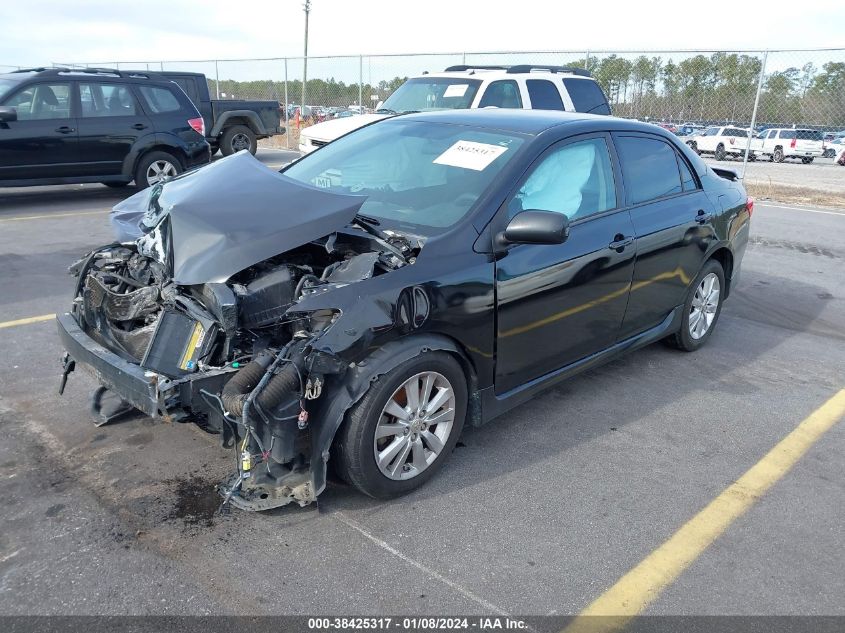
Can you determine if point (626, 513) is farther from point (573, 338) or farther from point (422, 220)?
point (422, 220)

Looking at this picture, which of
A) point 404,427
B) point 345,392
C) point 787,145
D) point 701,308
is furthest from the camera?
point 787,145

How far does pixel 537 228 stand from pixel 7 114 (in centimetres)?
898

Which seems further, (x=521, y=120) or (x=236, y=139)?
(x=236, y=139)

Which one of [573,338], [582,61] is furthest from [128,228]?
[582,61]

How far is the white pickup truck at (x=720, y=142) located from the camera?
27234mm

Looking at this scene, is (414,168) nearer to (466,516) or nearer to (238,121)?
(466,516)

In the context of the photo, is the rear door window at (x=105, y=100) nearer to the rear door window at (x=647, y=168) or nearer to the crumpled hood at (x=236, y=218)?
the crumpled hood at (x=236, y=218)

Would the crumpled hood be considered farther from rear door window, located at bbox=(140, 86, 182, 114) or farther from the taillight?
the taillight

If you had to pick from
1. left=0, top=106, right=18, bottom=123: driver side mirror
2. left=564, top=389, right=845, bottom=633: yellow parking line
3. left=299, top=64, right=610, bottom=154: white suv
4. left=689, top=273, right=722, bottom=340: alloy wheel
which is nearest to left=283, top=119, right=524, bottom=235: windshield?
left=564, top=389, right=845, bottom=633: yellow parking line

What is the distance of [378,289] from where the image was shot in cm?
303

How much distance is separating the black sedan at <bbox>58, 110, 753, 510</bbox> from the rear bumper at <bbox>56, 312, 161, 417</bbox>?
1cm

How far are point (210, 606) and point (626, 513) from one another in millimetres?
1892

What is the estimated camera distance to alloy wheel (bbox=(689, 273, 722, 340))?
5234 mm

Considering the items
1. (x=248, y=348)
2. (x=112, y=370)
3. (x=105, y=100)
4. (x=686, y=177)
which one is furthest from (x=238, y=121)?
(x=248, y=348)
